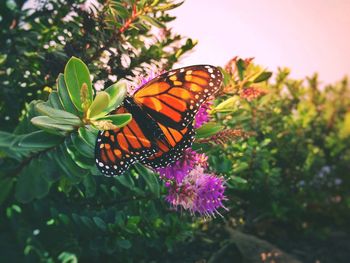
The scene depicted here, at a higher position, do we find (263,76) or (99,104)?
(263,76)

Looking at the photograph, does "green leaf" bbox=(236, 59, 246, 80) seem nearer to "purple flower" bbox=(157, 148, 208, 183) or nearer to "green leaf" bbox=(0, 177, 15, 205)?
"purple flower" bbox=(157, 148, 208, 183)

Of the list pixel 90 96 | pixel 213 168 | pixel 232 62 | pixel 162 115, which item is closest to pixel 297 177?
pixel 213 168

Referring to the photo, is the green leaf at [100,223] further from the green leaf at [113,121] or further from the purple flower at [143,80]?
the green leaf at [113,121]

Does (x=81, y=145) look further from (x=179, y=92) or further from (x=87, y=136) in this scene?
(x=179, y=92)

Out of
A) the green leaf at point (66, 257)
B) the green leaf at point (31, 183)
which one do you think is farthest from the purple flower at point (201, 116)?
the green leaf at point (66, 257)

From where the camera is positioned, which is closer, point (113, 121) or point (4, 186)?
point (113, 121)

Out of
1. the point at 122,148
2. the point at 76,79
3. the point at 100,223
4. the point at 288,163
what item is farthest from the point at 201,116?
the point at 288,163

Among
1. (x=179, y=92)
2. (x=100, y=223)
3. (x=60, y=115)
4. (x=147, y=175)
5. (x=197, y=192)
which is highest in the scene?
(x=179, y=92)
